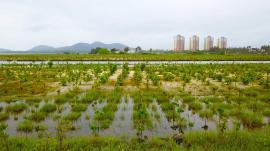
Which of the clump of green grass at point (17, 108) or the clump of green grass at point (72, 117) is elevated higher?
the clump of green grass at point (17, 108)

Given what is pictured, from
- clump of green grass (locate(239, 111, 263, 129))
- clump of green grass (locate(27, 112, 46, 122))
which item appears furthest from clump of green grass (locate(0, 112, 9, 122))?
clump of green grass (locate(239, 111, 263, 129))

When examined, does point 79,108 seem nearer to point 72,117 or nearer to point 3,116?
point 72,117

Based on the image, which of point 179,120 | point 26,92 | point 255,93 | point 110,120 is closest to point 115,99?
point 110,120

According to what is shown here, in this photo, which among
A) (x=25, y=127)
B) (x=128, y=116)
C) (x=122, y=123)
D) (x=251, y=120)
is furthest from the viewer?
(x=128, y=116)

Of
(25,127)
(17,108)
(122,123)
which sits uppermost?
(17,108)

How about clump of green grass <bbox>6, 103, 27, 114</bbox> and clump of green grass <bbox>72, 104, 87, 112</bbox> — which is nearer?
clump of green grass <bbox>6, 103, 27, 114</bbox>

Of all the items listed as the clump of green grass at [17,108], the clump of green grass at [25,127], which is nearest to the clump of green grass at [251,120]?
the clump of green grass at [25,127]

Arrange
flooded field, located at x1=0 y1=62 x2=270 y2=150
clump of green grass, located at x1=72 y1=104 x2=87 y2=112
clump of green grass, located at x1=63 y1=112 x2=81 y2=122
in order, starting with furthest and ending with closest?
clump of green grass, located at x1=72 y1=104 x2=87 y2=112
clump of green grass, located at x1=63 y1=112 x2=81 y2=122
flooded field, located at x1=0 y1=62 x2=270 y2=150

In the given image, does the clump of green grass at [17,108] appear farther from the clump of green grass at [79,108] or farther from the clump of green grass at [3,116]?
the clump of green grass at [79,108]

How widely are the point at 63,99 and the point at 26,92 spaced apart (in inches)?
158

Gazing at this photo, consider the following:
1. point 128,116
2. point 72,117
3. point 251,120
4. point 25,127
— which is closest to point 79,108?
point 72,117

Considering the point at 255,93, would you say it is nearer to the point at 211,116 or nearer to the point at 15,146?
the point at 211,116

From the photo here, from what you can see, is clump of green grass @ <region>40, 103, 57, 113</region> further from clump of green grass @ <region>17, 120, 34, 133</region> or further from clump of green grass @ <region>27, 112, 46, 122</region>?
clump of green grass @ <region>17, 120, 34, 133</region>

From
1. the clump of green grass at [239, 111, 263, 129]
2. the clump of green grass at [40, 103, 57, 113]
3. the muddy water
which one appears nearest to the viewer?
the muddy water
